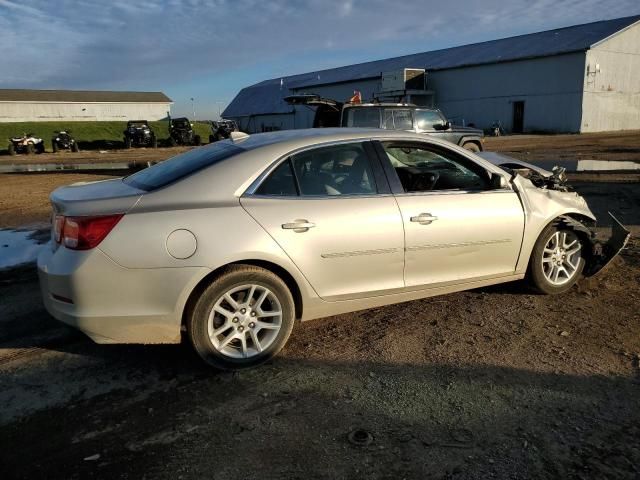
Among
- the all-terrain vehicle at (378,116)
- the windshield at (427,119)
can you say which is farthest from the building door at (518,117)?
the windshield at (427,119)

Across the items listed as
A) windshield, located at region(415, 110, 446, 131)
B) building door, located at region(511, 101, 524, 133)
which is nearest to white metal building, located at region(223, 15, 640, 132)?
building door, located at region(511, 101, 524, 133)

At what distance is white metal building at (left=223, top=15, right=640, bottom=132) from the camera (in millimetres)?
37656

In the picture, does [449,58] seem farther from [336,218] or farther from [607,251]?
[336,218]

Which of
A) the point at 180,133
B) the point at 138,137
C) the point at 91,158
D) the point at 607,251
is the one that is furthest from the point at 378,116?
the point at 180,133

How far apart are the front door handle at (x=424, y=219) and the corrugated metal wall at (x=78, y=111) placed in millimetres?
76902

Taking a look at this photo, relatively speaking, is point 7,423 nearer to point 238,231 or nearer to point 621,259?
point 238,231

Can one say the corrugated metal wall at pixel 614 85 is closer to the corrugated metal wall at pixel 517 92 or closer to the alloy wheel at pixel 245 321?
the corrugated metal wall at pixel 517 92

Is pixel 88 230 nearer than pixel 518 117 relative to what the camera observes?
Yes

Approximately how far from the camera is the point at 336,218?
3785 mm

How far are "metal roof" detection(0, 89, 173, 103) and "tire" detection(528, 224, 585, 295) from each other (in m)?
77.7

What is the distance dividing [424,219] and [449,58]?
161 ft

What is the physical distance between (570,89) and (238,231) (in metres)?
40.2

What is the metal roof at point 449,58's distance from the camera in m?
39.6

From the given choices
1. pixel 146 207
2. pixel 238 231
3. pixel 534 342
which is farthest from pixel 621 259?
pixel 146 207
